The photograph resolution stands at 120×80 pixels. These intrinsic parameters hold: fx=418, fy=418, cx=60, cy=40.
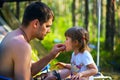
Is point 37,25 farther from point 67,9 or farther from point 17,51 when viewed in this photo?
point 67,9

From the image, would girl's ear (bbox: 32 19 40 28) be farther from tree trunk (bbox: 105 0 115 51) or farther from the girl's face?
tree trunk (bbox: 105 0 115 51)

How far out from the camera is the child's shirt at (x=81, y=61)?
4270 millimetres

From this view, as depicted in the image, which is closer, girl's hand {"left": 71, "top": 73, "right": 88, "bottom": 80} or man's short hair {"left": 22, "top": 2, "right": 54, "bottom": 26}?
man's short hair {"left": 22, "top": 2, "right": 54, "bottom": 26}

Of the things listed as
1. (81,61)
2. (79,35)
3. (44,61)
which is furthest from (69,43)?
(44,61)

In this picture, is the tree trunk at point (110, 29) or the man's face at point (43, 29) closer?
the man's face at point (43, 29)

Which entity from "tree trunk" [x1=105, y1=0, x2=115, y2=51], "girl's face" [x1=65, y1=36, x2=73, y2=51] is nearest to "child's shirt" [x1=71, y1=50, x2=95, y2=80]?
"girl's face" [x1=65, y1=36, x2=73, y2=51]

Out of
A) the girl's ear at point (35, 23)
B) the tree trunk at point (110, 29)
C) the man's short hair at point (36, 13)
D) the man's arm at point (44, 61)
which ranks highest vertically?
the man's short hair at point (36, 13)

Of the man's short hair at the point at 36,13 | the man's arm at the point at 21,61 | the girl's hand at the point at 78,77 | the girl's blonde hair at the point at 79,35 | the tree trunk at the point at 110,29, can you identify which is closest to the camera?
the man's arm at the point at 21,61

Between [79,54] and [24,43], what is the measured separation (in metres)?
1.25

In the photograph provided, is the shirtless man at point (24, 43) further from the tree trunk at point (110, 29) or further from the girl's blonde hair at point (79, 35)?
the tree trunk at point (110, 29)

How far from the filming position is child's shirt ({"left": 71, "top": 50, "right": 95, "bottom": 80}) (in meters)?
4.27

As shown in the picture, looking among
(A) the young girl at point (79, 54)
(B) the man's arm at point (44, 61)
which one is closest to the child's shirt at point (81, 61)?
(A) the young girl at point (79, 54)

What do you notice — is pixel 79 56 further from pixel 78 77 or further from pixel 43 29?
pixel 43 29

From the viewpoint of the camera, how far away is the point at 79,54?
4352 millimetres
